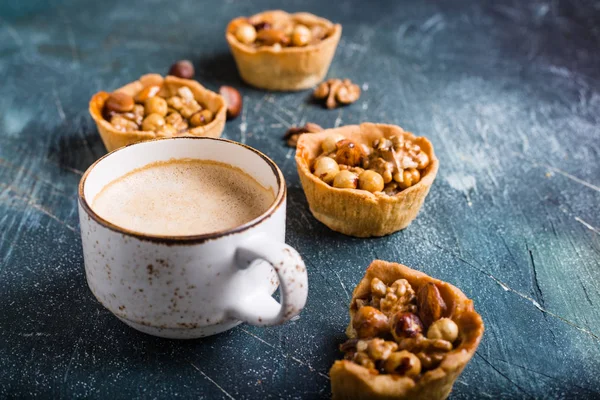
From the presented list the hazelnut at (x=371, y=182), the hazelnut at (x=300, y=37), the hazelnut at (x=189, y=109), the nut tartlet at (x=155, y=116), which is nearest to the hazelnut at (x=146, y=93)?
the nut tartlet at (x=155, y=116)

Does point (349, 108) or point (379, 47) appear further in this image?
point (379, 47)

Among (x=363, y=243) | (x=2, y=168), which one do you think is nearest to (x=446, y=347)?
(x=363, y=243)

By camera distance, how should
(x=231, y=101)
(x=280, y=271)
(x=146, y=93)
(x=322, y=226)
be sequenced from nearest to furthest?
(x=280, y=271) < (x=322, y=226) < (x=146, y=93) < (x=231, y=101)

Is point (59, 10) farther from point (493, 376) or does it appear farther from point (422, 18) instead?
point (493, 376)

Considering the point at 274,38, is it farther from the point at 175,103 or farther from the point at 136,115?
the point at 136,115

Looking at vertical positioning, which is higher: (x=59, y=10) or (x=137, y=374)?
(x=137, y=374)

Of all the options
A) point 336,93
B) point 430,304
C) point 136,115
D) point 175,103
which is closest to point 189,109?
point 175,103

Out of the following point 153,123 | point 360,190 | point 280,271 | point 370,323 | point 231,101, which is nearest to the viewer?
point 280,271
